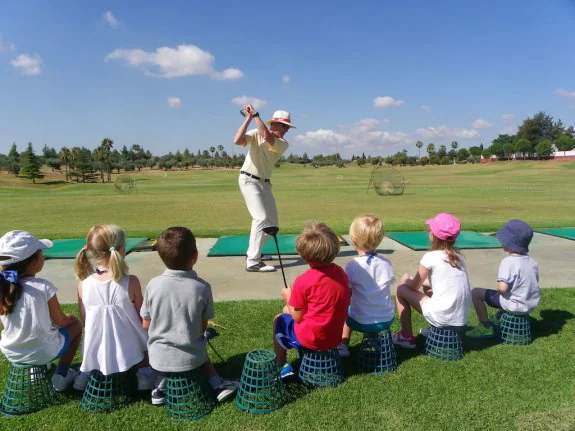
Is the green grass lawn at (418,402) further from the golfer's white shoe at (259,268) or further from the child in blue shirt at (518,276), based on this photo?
the golfer's white shoe at (259,268)

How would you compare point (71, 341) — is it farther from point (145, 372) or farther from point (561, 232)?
point (561, 232)

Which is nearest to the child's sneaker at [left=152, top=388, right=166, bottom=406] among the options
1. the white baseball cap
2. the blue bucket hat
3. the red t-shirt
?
the red t-shirt

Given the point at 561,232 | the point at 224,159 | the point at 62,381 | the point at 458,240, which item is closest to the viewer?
the point at 62,381

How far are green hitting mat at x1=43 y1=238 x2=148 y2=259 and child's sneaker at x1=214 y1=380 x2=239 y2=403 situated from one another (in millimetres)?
5267

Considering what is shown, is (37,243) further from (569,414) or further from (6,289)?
(569,414)

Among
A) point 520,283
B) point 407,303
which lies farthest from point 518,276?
point 407,303

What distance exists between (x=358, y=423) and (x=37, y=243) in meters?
2.56

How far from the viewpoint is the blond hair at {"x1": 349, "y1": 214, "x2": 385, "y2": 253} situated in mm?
3512

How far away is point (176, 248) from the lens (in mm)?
2883

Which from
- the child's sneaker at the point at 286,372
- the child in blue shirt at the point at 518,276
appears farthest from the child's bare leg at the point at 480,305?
the child's sneaker at the point at 286,372

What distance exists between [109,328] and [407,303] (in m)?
2.56

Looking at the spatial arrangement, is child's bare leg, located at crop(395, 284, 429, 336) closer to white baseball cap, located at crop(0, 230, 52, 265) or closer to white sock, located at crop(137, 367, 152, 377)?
white sock, located at crop(137, 367, 152, 377)

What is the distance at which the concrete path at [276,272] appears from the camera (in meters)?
5.65

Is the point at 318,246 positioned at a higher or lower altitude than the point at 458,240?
higher
